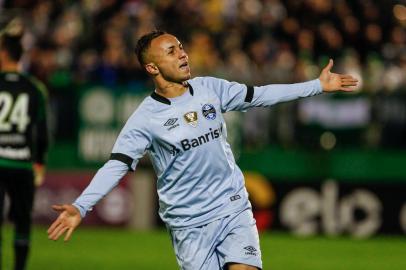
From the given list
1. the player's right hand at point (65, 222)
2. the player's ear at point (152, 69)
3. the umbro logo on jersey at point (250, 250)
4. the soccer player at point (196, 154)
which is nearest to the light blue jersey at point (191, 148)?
the soccer player at point (196, 154)

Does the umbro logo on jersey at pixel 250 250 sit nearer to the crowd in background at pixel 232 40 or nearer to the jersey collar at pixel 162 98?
the jersey collar at pixel 162 98

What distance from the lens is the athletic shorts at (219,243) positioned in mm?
7344

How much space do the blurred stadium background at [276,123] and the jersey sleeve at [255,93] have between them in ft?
21.7

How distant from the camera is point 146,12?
62.4 ft

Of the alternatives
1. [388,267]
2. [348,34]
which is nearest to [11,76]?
[388,267]

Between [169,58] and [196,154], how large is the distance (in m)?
0.70

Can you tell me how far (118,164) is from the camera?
7254 millimetres

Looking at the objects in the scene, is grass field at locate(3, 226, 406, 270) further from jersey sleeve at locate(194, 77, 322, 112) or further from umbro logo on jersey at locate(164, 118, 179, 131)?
umbro logo on jersey at locate(164, 118, 179, 131)

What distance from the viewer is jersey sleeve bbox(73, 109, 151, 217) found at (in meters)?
7.05

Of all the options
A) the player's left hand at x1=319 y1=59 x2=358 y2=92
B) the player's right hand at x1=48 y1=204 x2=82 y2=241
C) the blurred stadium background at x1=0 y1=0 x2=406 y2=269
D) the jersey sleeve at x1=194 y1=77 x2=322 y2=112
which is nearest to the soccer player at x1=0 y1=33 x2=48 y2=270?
the jersey sleeve at x1=194 y1=77 x2=322 y2=112

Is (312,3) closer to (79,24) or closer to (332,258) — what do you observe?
(79,24)

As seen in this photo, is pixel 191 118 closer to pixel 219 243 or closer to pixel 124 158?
pixel 124 158

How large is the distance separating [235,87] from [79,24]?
41.7 feet

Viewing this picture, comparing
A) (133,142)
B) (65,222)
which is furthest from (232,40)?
(65,222)
